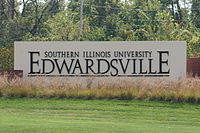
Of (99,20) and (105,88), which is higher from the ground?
(99,20)

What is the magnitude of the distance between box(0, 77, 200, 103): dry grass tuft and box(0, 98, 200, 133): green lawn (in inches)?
22.7

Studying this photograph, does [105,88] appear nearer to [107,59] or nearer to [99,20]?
[107,59]

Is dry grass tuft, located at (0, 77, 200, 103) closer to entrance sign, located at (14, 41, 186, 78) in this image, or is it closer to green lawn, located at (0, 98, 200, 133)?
green lawn, located at (0, 98, 200, 133)

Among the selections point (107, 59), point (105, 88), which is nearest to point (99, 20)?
point (107, 59)

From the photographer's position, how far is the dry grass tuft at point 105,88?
23781 mm

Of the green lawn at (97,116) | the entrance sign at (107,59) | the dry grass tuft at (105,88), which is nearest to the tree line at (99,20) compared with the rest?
the entrance sign at (107,59)

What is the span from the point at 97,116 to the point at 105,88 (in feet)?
17.0

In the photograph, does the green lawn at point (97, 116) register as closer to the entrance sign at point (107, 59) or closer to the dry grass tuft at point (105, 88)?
the dry grass tuft at point (105, 88)

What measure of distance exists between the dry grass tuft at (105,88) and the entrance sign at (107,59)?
218 centimetres

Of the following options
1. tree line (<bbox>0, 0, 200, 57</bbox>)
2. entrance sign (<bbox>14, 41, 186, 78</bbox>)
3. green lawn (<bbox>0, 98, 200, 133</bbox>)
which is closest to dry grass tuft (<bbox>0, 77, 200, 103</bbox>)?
green lawn (<bbox>0, 98, 200, 133</bbox>)

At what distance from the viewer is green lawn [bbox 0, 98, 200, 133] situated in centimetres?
1516

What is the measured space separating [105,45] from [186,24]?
2920 centimetres

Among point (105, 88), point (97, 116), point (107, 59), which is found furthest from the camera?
point (107, 59)

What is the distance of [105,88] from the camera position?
25.1 meters
